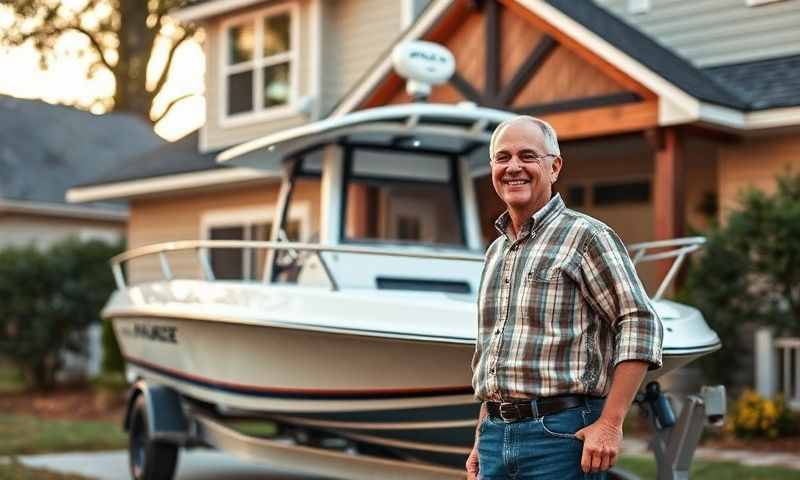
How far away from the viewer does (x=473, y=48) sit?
13680 millimetres

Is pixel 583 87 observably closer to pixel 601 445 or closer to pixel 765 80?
pixel 765 80

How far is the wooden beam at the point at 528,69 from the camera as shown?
12.8m

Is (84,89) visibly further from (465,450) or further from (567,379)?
(567,379)

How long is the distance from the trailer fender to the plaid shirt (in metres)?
5.08

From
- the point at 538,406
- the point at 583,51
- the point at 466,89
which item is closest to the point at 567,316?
the point at 538,406

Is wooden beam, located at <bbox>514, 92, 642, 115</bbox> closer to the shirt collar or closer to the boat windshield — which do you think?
the boat windshield

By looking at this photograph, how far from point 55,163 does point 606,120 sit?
18.7 m

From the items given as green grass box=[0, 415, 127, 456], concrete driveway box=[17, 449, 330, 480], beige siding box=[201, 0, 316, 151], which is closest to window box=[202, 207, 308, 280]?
beige siding box=[201, 0, 316, 151]

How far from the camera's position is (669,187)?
11797 millimetres

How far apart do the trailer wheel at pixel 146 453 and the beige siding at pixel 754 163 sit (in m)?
6.29

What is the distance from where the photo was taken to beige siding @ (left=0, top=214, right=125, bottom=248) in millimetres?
25609

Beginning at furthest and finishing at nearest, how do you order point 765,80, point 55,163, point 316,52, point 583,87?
1. point 55,163
2. point 316,52
3. point 583,87
4. point 765,80

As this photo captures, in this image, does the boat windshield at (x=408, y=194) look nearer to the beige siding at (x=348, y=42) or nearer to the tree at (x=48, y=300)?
the beige siding at (x=348, y=42)

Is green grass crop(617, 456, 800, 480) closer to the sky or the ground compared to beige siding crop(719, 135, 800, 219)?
closer to the ground
